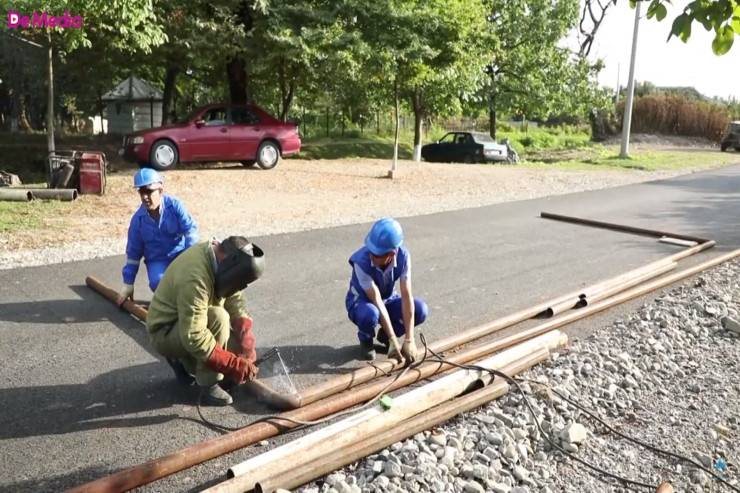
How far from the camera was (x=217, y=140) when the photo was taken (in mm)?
16234

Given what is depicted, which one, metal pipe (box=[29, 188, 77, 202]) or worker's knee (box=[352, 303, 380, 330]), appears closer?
worker's knee (box=[352, 303, 380, 330])

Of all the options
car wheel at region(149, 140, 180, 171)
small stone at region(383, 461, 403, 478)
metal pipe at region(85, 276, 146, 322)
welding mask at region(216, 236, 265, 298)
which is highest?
car wheel at region(149, 140, 180, 171)

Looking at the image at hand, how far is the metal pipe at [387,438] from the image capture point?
3.35m

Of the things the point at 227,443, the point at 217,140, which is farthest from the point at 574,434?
the point at 217,140

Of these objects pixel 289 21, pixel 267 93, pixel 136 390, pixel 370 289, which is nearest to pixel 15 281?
pixel 136 390

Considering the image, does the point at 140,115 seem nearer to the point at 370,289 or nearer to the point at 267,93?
the point at 267,93

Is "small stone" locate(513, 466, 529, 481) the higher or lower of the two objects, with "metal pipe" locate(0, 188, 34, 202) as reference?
lower

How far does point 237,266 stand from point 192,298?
0.33m

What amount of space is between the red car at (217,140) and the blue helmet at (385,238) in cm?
1227

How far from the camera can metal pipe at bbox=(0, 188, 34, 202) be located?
35.7 ft

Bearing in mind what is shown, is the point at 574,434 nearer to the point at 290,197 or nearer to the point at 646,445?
the point at 646,445

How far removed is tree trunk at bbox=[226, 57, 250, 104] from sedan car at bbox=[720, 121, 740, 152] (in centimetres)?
2813

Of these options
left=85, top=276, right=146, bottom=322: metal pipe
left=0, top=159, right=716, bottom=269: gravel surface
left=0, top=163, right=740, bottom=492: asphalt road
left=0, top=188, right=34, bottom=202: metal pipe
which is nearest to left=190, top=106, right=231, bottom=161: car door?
left=0, top=159, right=716, bottom=269: gravel surface

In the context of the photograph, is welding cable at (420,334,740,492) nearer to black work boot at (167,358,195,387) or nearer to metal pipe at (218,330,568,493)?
metal pipe at (218,330,568,493)
